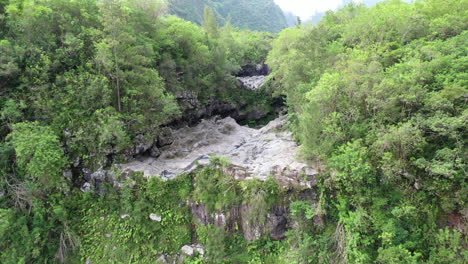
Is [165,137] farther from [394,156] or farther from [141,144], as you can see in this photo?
[394,156]

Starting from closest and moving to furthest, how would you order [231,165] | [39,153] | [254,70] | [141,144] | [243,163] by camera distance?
[39,153] → [231,165] → [243,163] → [141,144] → [254,70]

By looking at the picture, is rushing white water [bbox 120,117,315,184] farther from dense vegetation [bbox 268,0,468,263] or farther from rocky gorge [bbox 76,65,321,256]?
dense vegetation [bbox 268,0,468,263]

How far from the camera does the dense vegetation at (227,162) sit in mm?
10875

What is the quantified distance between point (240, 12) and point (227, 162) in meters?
113

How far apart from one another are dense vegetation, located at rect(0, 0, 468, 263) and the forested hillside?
79547mm

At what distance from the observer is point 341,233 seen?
1191 cm

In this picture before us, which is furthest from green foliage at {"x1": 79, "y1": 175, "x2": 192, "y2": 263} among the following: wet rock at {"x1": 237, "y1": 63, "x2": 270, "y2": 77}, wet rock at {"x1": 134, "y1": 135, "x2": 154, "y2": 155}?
wet rock at {"x1": 237, "y1": 63, "x2": 270, "y2": 77}

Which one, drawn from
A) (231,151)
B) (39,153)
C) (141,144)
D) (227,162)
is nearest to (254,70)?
(231,151)

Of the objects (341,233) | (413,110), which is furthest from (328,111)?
(341,233)

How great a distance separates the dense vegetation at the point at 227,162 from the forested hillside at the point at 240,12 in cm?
7955

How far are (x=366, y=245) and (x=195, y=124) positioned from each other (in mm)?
21868

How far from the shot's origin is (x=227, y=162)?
15344 mm

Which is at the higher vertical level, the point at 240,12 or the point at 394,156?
the point at 240,12

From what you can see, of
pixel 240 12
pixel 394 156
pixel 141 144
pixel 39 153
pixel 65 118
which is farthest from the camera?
pixel 240 12
